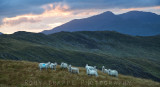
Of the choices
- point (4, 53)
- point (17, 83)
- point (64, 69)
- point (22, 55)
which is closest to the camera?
point (17, 83)

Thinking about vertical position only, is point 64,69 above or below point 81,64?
above

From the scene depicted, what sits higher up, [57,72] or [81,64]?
[57,72]

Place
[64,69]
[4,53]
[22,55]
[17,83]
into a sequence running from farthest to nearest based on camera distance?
1. [22,55]
2. [4,53]
3. [64,69]
4. [17,83]

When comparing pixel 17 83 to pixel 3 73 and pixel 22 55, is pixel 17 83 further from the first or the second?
pixel 22 55

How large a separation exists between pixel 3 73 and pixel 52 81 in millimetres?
9490

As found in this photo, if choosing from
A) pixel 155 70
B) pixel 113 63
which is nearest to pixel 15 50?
pixel 113 63

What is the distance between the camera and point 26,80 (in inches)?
1157

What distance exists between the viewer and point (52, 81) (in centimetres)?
2914

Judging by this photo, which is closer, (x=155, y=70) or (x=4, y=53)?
(x=4, y=53)

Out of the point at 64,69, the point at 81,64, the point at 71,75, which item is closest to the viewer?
the point at 71,75

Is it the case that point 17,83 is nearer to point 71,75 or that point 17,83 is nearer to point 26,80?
point 26,80

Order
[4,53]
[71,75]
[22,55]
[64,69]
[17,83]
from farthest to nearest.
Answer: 1. [22,55]
2. [4,53]
3. [64,69]
4. [71,75]
5. [17,83]

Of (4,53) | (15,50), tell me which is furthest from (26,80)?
(15,50)

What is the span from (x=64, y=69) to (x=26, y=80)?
8604mm
